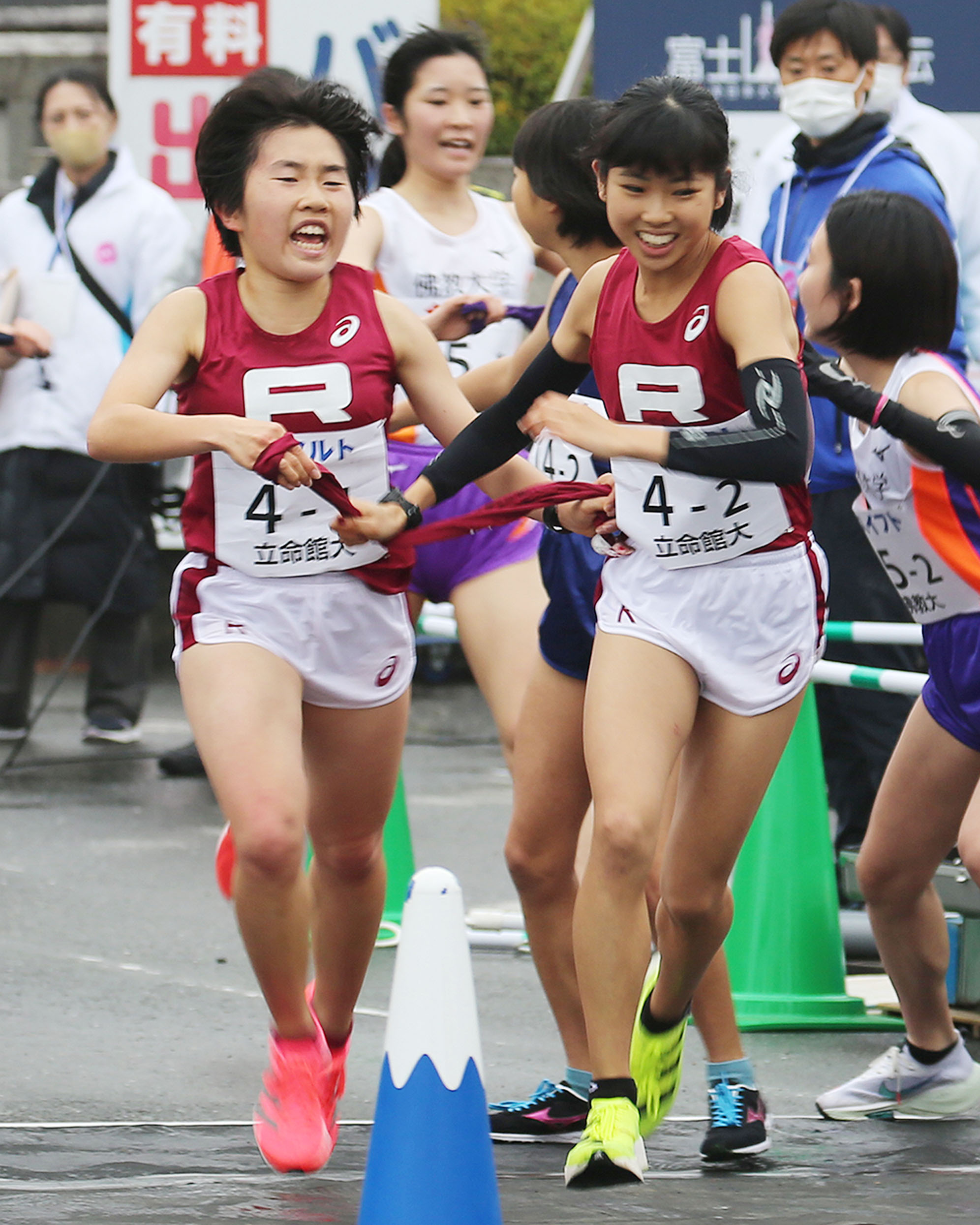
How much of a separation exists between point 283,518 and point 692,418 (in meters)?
0.79

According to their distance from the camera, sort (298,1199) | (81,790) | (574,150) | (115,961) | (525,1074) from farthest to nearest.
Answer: (81,790) → (115,961) → (525,1074) → (574,150) → (298,1199)

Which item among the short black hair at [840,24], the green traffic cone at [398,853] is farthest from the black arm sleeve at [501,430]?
the short black hair at [840,24]

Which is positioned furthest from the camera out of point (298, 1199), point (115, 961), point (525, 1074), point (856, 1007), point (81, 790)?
point (81, 790)

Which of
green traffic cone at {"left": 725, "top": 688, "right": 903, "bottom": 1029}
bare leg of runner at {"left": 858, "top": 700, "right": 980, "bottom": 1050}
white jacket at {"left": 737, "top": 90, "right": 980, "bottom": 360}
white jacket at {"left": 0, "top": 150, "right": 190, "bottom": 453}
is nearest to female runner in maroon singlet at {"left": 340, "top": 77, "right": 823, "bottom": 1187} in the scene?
bare leg of runner at {"left": 858, "top": 700, "right": 980, "bottom": 1050}

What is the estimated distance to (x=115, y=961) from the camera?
588 centimetres

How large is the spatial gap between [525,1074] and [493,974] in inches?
40.4

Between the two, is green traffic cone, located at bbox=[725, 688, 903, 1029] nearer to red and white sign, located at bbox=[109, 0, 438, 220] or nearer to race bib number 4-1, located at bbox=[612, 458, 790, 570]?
race bib number 4-1, located at bbox=[612, 458, 790, 570]

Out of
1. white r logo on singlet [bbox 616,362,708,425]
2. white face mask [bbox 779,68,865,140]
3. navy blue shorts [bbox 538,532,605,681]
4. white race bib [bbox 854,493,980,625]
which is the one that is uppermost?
white face mask [bbox 779,68,865,140]

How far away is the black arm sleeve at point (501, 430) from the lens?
161 inches

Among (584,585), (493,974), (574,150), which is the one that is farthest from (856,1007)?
(574,150)

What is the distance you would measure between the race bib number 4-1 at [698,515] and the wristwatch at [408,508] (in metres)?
0.44

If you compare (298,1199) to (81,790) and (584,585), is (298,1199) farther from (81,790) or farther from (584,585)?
(81,790)

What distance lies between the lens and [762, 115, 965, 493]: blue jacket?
6.34 m

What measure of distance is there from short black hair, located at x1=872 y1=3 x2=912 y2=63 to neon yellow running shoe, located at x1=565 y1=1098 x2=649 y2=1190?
14.8 ft
